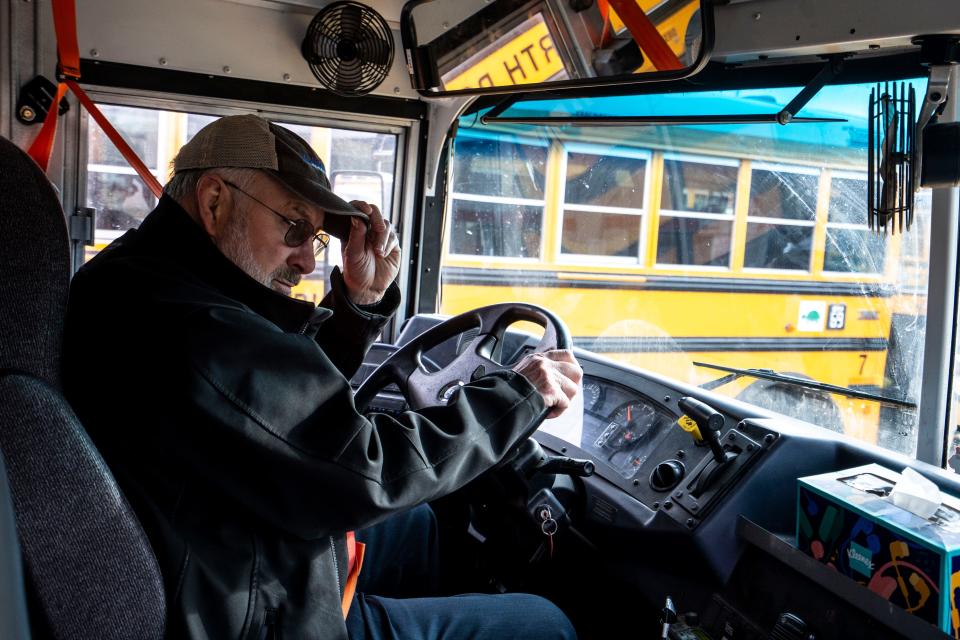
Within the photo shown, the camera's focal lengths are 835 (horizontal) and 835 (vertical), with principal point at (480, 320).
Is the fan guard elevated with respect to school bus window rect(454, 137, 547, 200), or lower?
elevated

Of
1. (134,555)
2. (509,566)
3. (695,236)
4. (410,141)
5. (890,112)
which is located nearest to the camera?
(134,555)

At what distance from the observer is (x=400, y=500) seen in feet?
4.56

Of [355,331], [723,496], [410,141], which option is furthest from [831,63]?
[410,141]

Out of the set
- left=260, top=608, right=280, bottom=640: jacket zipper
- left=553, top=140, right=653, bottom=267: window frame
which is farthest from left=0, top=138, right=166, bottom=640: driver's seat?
left=553, top=140, right=653, bottom=267: window frame

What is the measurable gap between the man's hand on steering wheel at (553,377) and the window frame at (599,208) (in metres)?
2.06

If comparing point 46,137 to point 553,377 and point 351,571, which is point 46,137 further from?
point 553,377

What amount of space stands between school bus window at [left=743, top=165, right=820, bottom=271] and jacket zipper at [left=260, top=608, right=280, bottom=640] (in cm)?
205

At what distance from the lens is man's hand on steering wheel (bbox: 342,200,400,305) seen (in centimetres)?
212

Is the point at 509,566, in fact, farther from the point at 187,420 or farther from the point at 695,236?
the point at 695,236

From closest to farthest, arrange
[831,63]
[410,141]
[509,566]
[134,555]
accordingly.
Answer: [134,555], [831,63], [509,566], [410,141]

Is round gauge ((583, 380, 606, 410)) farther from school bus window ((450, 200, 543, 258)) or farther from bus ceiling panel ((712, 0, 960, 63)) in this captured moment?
school bus window ((450, 200, 543, 258))

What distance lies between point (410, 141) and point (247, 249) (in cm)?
190

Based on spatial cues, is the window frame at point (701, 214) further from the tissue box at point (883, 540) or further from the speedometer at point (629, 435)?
the tissue box at point (883, 540)

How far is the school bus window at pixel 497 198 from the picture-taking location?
3621 mm
